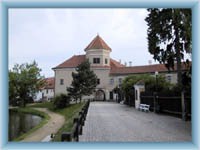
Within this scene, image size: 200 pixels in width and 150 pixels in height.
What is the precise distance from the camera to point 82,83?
35.9 meters

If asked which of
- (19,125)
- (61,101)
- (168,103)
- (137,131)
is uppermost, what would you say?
(168,103)

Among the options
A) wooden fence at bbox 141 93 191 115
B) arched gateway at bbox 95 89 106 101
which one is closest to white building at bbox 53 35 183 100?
arched gateway at bbox 95 89 106 101

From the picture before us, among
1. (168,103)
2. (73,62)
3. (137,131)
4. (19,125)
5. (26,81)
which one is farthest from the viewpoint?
(73,62)

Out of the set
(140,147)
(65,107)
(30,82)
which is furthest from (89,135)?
(30,82)

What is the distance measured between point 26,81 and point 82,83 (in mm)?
10432

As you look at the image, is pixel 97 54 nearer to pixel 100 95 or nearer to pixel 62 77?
pixel 100 95

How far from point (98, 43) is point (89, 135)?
3719 cm

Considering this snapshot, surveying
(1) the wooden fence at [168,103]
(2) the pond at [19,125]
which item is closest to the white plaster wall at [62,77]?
(2) the pond at [19,125]

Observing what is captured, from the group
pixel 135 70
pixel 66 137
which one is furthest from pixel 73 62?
pixel 66 137

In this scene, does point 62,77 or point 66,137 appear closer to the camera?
point 66,137
